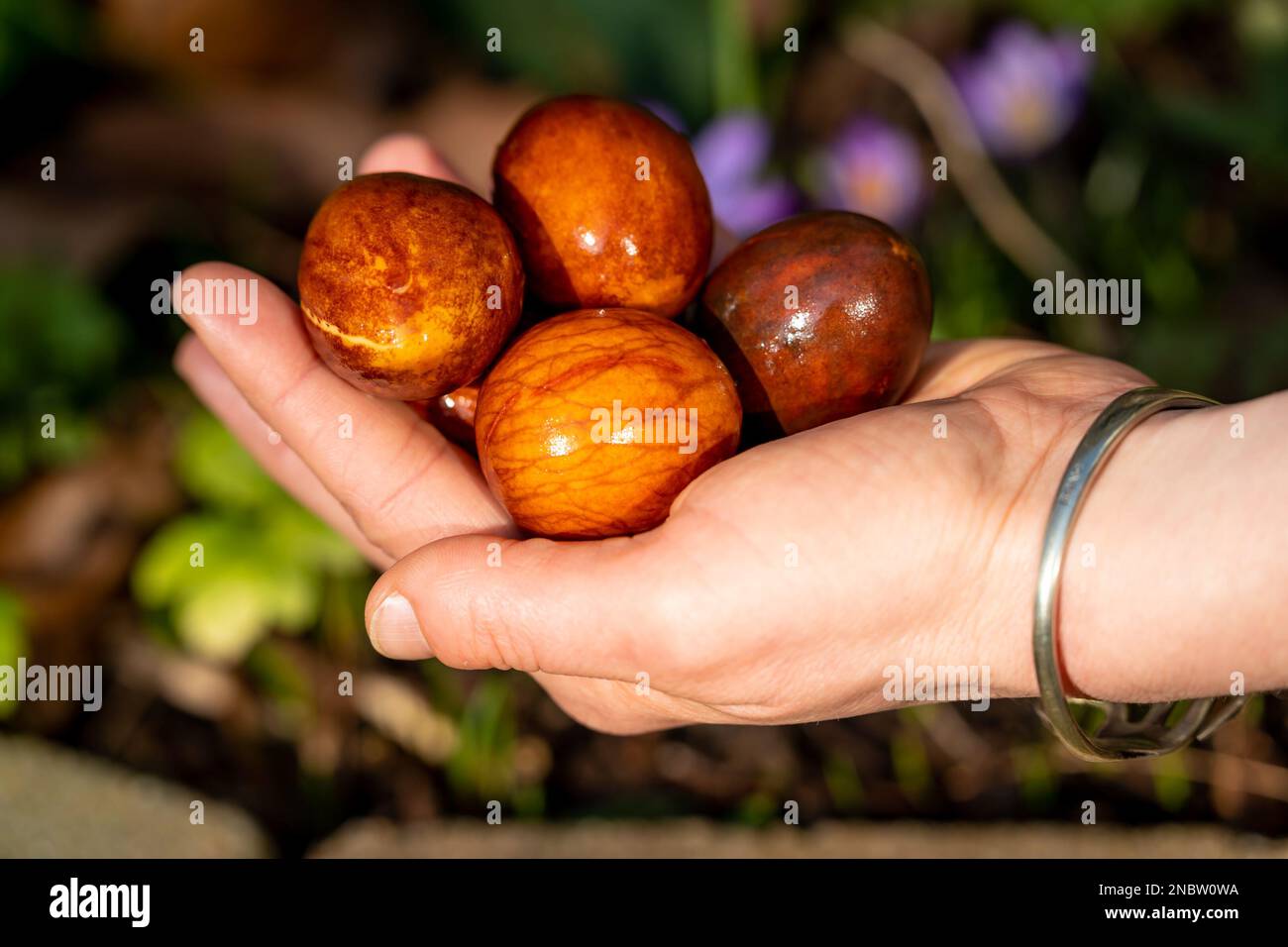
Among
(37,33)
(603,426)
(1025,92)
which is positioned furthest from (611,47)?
(603,426)

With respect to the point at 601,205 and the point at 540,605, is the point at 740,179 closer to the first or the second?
the point at 601,205

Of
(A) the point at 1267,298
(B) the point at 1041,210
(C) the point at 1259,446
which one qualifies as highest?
(B) the point at 1041,210

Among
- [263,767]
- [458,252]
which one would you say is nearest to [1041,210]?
[458,252]

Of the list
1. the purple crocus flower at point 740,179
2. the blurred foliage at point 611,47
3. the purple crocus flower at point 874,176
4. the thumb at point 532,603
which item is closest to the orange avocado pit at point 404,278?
the thumb at point 532,603

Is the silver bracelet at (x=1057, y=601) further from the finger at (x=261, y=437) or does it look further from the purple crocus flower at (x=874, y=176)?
the purple crocus flower at (x=874, y=176)

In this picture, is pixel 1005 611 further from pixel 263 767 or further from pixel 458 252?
pixel 263 767

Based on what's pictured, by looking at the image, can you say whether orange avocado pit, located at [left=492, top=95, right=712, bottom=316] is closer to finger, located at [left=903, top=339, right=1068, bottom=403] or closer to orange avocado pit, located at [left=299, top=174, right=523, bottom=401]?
orange avocado pit, located at [left=299, top=174, right=523, bottom=401]

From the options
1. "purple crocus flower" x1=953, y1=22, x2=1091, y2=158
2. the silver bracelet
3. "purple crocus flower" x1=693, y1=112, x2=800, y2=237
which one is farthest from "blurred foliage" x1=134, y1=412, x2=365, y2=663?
"purple crocus flower" x1=953, y1=22, x2=1091, y2=158
